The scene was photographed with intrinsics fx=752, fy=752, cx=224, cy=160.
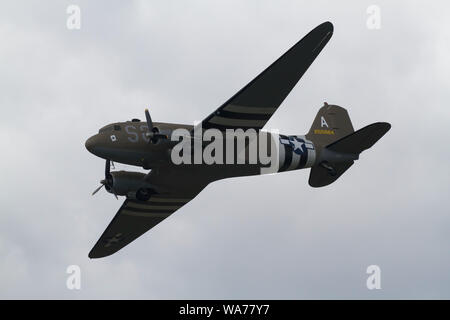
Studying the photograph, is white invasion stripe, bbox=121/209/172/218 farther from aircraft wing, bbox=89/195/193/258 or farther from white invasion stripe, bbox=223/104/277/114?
white invasion stripe, bbox=223/104/277/114

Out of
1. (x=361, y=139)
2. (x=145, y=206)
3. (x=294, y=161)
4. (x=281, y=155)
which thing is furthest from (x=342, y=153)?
(x=145, y=206)

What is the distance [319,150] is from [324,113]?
309 centimetres

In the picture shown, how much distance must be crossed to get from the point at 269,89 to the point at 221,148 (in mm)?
3231

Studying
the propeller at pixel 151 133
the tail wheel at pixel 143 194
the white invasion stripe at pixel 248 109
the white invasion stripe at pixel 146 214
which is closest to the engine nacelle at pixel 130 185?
the tail wheel at pixel 143 194

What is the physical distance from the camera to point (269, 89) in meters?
29.0

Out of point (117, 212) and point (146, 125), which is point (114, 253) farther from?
point (146, 125)

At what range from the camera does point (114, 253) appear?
3662cm

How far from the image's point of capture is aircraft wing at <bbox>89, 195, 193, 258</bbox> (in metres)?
34.4

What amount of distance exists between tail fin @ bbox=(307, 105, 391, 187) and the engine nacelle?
7825 millimetres

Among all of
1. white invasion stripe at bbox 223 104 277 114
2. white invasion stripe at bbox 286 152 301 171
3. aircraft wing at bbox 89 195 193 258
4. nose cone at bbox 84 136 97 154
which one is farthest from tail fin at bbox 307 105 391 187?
nose cone at bbox 84 136 97 154

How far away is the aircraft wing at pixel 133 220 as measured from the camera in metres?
34.4

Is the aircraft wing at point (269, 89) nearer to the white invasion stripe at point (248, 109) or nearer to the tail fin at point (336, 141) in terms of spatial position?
the white invasion stripe at point (248, 109)

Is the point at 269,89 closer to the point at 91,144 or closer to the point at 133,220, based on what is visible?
the point at 91,144

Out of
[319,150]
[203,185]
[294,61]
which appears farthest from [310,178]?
[294,61]
